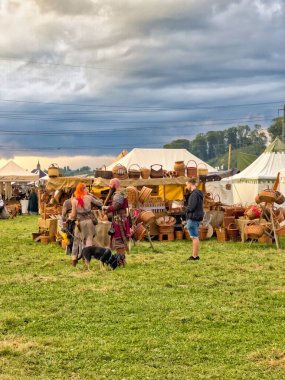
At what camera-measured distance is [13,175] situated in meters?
34.9

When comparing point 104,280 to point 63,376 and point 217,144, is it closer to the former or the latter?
point 63,376

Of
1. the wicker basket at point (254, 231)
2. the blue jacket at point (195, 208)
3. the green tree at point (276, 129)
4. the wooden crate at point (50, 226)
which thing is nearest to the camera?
the blue jacket at point (195, 208)

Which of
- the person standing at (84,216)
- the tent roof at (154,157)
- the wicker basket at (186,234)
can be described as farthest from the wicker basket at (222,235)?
the tent roof at (154,157)

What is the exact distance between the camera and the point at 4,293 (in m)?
9.59

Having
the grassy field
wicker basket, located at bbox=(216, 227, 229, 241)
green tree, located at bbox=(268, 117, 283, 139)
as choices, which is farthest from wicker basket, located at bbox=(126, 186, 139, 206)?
green tree, located at bbox=(268, 117, 283, 139)

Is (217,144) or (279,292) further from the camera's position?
(217,144)

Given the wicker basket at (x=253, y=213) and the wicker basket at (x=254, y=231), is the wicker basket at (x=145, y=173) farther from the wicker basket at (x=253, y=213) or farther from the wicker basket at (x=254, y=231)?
the wicker basket at (x=254, y=231)

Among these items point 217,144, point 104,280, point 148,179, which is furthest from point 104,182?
point 217,144

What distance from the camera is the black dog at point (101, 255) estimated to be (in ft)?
37.2

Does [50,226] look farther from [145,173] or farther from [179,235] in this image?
[179,235]

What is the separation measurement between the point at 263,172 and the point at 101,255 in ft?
47.5

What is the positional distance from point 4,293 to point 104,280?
1.69 m

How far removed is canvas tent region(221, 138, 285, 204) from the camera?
24.5 meters

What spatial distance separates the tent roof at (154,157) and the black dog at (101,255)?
44.4 feet
